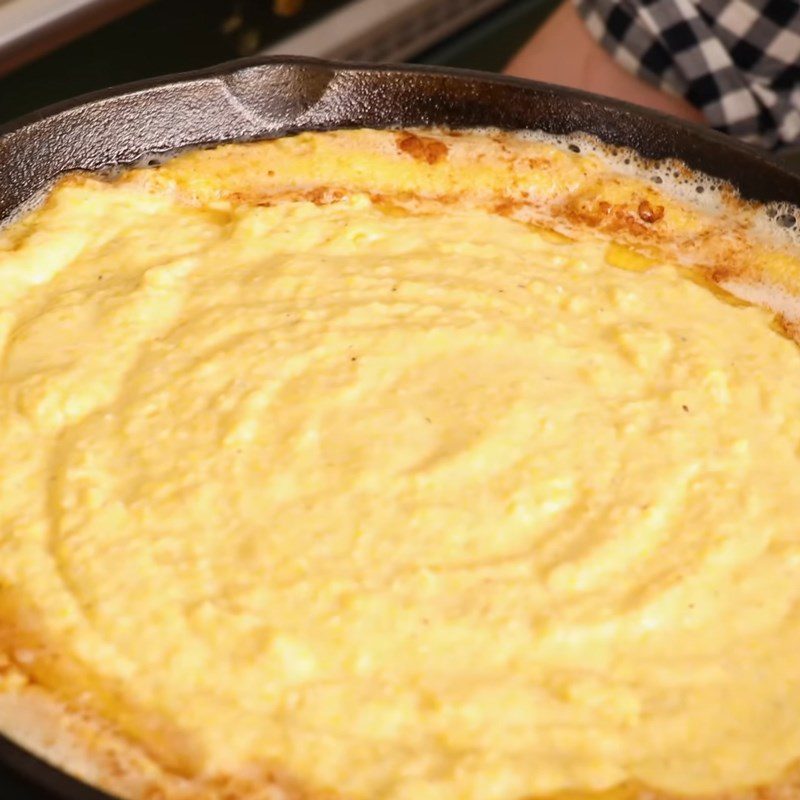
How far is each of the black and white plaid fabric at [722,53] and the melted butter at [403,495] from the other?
48cm

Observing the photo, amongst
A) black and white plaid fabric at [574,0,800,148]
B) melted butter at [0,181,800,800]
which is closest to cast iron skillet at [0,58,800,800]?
melted butter at [0,181,800,800]

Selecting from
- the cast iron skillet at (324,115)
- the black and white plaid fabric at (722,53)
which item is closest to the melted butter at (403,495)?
the cast iron skillet at (324,115)

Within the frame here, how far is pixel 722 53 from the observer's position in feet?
5.92

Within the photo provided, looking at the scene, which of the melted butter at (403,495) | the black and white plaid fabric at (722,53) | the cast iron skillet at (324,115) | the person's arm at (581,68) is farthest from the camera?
the person's arm at (581,68)

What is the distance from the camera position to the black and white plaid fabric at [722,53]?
5.88 feet

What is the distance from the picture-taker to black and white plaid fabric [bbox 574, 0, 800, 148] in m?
1.79

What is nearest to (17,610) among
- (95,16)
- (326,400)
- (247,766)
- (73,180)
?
(247,766)

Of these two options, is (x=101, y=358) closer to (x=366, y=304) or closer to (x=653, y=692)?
(x=366, y=304)

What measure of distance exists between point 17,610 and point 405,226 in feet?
2.44

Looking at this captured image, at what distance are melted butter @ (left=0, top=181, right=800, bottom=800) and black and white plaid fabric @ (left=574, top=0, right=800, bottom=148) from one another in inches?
18.9

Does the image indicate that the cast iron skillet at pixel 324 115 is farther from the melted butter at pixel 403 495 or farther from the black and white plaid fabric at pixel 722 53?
the black and white plaid fabric at pixel 722 53

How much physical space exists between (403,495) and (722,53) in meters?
1.06

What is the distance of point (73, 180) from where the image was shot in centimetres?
149

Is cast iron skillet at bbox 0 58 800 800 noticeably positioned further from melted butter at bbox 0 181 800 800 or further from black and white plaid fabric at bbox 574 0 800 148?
black and white plaid fabric at bbox 574 0 800 148
